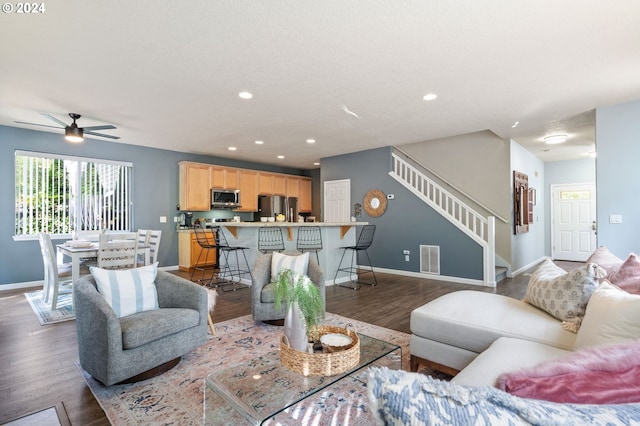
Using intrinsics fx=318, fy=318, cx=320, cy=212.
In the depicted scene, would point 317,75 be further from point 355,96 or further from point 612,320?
point 612,320

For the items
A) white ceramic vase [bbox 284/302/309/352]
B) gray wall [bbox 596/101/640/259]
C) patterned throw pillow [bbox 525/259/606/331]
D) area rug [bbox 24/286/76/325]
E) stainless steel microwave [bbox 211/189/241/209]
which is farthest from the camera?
stainless steel microwave [bbox 211/189/241/209]

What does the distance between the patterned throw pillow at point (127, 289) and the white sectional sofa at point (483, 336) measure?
212 cm

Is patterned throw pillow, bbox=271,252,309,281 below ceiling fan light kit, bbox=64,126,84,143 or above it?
below

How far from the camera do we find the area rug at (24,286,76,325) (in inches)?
146

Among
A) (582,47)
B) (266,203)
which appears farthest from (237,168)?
(582,47)

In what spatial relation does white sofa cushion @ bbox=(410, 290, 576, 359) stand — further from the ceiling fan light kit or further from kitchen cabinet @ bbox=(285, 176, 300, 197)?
kitchen cabinet @ bbox=(285, 176, 300, 197)

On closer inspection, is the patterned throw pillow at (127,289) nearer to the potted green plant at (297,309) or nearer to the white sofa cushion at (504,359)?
the potted green plant at (297,309)

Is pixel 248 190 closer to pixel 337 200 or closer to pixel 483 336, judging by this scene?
pixel 337 200

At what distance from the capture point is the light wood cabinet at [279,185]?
9.09 metres

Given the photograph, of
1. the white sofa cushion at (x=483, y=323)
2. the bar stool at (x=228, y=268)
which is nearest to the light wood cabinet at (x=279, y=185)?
the bar stool at (x=228, y=268)

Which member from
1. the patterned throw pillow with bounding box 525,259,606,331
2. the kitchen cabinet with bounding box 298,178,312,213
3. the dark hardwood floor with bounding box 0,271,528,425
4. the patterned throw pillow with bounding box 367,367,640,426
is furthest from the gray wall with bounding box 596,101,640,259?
the kitchen cabinet with bounding box 298,178,312,213

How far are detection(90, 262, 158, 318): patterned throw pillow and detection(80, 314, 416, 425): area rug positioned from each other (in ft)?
1.76

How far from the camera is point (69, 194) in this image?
19.5 feet

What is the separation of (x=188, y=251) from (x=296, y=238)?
2.92 m
